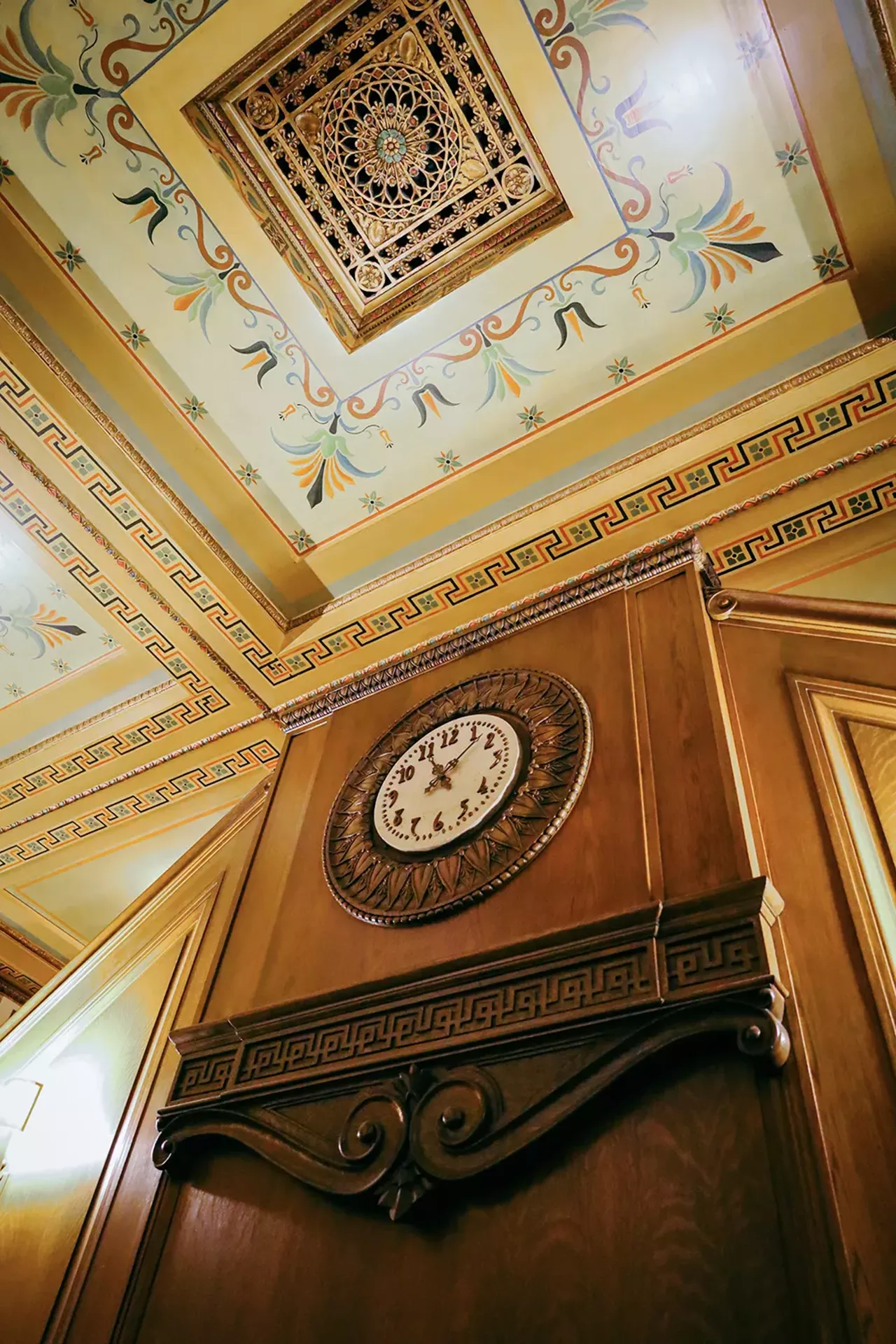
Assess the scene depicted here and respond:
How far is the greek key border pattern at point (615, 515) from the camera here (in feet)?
9.11

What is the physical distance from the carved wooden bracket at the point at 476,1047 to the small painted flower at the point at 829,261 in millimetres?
1940

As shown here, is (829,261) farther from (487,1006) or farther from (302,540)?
(487,1006)

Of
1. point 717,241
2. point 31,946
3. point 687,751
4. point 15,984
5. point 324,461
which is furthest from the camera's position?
point 15,984

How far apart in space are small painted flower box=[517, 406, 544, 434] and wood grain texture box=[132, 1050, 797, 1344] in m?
2.13

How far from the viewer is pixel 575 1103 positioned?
5.77ft

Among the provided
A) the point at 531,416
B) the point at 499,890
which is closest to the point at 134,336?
the point at 531,416

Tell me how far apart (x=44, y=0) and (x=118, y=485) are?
1373mm

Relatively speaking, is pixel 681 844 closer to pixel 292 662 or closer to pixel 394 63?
pixel 292 662

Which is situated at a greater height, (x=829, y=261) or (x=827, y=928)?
(x=829, y=261)

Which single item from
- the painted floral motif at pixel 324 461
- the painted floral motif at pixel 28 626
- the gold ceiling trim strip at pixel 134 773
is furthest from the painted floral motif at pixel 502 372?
the painted floral motif at pixel 28 626

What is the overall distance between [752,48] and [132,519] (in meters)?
2.35

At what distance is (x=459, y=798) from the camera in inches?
103

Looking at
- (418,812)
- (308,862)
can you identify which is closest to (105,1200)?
(308,862)

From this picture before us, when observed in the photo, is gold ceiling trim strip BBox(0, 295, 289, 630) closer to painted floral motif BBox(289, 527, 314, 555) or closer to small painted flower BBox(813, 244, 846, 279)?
painted floral motif BBox(289, 527, 314, 555)
